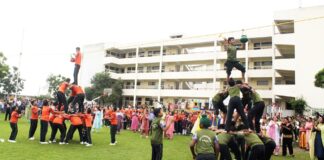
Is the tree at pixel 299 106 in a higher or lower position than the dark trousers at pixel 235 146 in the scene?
higher

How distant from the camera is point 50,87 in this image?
54.8 metres

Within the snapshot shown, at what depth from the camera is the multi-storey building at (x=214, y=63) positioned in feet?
96.6

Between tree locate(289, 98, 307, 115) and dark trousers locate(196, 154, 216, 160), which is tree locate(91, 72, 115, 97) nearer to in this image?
tree locate(289, 98, 307, 115)

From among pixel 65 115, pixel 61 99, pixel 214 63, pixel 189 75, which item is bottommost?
pixel 65 115

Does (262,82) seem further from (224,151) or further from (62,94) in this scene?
(224,151)

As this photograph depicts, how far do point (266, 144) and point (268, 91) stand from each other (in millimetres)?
27228

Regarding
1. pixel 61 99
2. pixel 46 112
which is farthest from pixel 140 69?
pixel 61 99

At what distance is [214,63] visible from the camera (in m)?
38.3

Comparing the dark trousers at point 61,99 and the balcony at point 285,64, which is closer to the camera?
the dark trousers at point 61,99

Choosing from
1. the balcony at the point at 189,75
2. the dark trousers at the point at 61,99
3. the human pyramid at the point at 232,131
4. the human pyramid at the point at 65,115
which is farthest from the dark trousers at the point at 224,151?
the balcony at the point at 189,75

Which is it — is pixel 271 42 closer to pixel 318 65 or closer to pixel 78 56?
pixel 318 65

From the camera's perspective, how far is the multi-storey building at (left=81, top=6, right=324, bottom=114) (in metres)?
29.5

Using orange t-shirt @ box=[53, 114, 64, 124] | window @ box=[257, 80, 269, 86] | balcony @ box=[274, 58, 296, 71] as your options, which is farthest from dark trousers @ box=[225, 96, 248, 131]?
window @ box=[257, 80, 269, 86]

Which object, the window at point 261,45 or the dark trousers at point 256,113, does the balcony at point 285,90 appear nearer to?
the window at point 261,45
